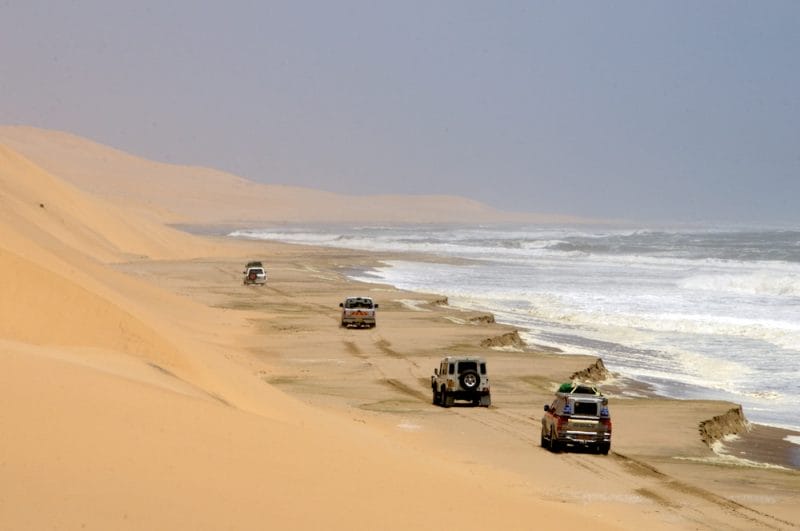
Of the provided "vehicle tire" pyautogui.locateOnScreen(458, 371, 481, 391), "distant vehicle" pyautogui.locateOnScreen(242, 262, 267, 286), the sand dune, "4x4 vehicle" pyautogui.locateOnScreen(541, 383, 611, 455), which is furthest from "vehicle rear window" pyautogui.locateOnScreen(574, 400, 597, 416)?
"distant vehicle" pyautogui.locateOnScreen(242, 262, 267, 286)

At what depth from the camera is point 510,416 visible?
2919 centimetres

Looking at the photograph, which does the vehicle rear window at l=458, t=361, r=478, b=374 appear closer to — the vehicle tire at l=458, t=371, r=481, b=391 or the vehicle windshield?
the vehicle tire at l=458, t=371, r=481, b=391

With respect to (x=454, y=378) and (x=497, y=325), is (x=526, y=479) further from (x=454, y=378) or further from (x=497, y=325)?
(x=497, y=325)

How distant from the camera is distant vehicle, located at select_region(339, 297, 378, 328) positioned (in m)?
47.1

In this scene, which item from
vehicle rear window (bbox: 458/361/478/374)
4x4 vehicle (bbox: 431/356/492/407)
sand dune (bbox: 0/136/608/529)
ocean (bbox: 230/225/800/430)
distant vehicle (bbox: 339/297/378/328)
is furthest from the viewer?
distant vehicle (bbox: 339/297/378/328)

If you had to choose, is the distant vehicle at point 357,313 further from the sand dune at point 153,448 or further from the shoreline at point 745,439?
the sand dune at point 153,448

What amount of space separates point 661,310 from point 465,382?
106ft

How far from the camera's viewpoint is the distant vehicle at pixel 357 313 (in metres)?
47.1

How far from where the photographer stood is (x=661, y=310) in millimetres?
60375

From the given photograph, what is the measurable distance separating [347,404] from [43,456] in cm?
1705

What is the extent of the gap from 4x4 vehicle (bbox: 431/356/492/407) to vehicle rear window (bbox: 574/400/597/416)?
6248mm

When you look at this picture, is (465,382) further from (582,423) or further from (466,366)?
(582,423)

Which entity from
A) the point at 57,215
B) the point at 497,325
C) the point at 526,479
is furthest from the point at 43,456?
the point at 57,215

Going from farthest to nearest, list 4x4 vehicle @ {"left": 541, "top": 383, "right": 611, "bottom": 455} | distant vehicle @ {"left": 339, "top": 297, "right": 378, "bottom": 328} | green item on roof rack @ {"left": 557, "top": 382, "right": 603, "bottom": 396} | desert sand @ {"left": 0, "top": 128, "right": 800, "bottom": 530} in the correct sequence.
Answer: distant vehicle @ {"left": 339, "top": 297, "right": 378, "bottom": 328}
green item on roof rack @ {"left": 557, "top": 382, "right": 603, "bottom": 396}
4x4 vehicle @ {"left": 541, "top": 383, "right": 611, "bottom": 455}
desert sand @ {"left": 0, "top": 128, "right": 800, "bottom": 530}
